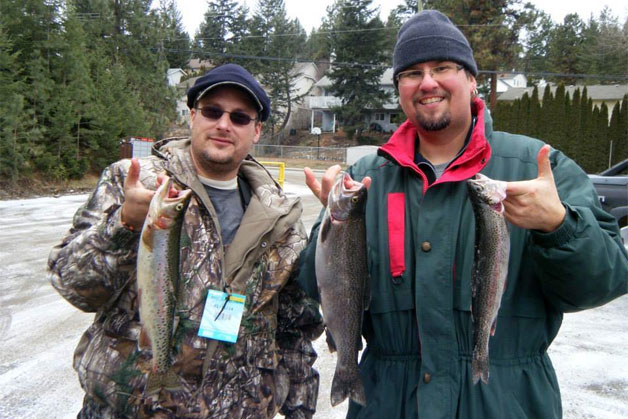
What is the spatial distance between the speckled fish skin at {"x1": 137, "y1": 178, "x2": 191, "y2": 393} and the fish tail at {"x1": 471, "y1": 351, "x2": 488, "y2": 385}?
151 cm

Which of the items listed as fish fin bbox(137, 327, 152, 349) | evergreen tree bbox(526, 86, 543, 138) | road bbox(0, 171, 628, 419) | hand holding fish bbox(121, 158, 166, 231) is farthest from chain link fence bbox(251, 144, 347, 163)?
fish fin bbox(137, 327, 152, 349)

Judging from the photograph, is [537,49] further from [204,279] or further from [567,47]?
[204,279]

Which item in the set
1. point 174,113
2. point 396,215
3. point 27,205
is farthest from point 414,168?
point 174,113

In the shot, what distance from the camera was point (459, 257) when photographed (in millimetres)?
2516

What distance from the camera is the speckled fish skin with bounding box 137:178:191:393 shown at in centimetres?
239

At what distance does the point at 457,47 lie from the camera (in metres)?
2.81

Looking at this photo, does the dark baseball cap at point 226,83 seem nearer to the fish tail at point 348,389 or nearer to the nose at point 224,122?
the nose at point 224,122

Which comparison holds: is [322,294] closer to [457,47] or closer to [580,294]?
[580,294]

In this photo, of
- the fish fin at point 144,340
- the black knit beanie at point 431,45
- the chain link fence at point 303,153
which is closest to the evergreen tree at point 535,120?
the chain link fence at point 303,153

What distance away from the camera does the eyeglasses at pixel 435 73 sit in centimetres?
279

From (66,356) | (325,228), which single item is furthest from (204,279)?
(66,356)

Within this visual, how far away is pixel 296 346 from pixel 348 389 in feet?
2.57

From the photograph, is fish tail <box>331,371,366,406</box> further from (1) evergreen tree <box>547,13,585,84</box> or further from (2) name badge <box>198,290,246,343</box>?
(1) evergreen tree <box>547,13,585,84</box>

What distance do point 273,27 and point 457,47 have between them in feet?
232
